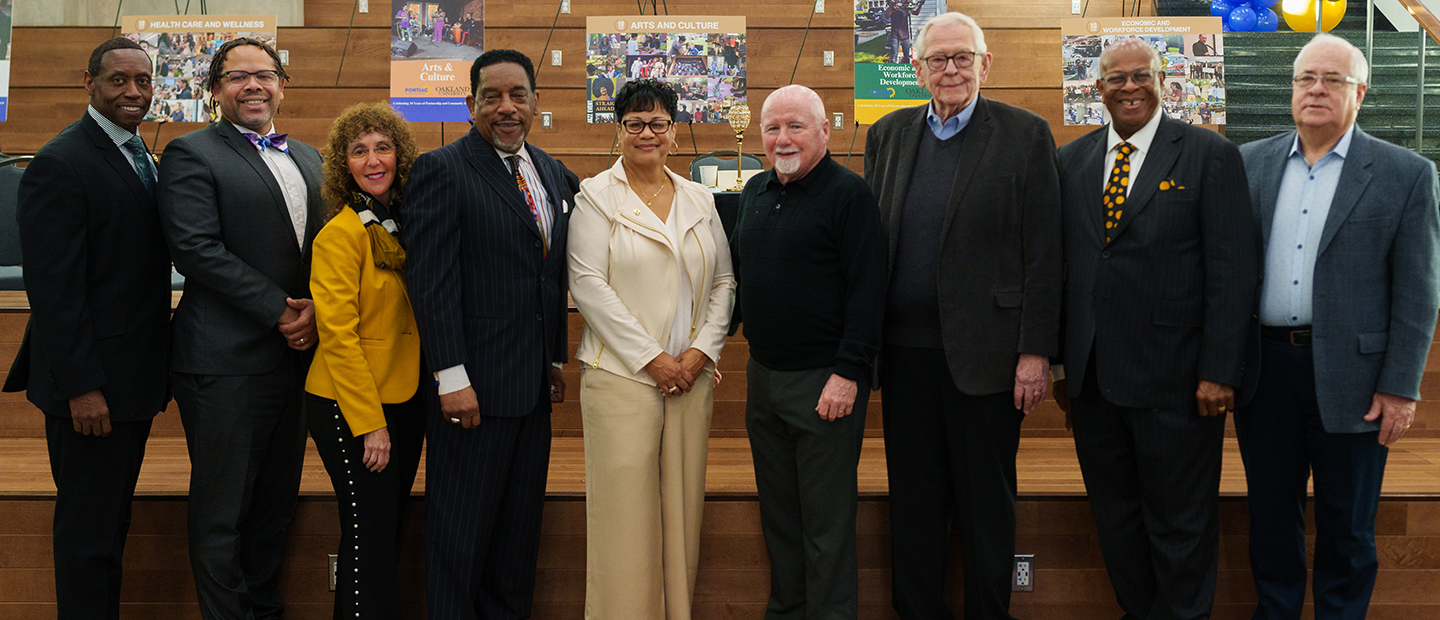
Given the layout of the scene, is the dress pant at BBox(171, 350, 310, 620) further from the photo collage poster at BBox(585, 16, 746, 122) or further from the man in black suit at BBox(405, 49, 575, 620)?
the photo collage poster at BBox(585, 16, 746, 122)

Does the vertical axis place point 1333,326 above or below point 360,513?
above

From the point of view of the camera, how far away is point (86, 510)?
6.92ft

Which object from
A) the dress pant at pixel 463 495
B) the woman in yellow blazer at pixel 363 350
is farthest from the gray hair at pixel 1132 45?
the woman in yellow blazer at pixel 363 350

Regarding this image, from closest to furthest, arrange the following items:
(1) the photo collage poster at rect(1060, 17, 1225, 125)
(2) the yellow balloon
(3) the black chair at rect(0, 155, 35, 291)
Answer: (3) the black chair at rect(0, 155, 35, 291)
(1) the photo collage poster at rect(1060, 17, 1225, 125)
(2) the yellow balloon

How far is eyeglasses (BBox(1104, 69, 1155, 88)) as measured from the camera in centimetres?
207

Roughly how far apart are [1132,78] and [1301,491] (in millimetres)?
1112

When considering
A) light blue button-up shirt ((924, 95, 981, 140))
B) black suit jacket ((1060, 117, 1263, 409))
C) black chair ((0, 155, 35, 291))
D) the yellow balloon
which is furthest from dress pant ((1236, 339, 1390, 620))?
the yellow balloon

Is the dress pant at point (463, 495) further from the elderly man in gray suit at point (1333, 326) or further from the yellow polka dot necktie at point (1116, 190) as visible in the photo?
the elderly man in gray suit at point (1333, 326)

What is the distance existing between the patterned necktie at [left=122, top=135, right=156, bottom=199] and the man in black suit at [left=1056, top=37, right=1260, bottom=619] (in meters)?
2.27

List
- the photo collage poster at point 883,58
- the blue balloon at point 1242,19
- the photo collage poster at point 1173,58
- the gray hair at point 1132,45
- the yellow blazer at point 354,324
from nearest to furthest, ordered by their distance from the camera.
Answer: the yellow blazer at point 354,324 < the gray hair at point 1132,45 < the photo collage poster at point 1173,58 < the photo collage poster at point 883,58 < the blue balloon at point 1242,19

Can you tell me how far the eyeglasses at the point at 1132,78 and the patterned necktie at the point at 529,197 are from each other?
140 cm

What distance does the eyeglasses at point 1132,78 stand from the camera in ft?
6.78

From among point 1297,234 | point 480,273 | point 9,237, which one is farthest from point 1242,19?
point 9,237

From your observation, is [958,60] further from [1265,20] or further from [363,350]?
[1265,20]
